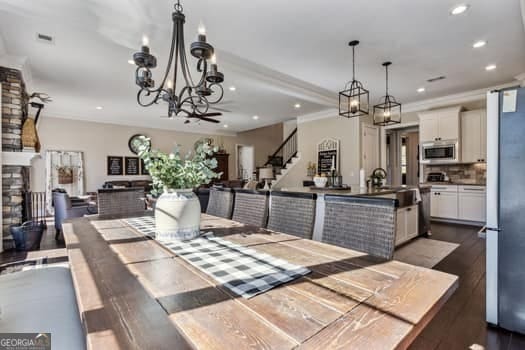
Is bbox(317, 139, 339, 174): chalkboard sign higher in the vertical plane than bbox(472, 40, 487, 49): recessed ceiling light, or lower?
lower

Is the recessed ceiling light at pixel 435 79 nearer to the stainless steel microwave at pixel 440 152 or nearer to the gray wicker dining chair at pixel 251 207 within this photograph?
the stainless steel microwave at pixel 440 152

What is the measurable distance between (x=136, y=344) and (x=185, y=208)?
1002mm

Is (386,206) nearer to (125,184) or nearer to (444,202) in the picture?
(444,202)

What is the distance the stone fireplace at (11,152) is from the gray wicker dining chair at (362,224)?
455cm

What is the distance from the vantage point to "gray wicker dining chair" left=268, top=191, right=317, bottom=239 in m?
1.92

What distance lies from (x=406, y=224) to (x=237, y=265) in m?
3.66

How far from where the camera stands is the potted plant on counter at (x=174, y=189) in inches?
61.4

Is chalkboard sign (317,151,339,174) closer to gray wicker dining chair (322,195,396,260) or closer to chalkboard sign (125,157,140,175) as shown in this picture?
gray wicker dining chair (322,195,396,260)

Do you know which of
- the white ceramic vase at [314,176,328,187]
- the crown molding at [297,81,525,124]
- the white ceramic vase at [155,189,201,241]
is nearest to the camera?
the white ceramic vase at [155,189,201,241]

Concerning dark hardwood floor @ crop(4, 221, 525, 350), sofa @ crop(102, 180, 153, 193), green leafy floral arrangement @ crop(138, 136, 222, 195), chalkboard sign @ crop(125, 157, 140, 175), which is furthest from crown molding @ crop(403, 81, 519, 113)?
chalkboard sign @ crop(125, 157, 140, 175)

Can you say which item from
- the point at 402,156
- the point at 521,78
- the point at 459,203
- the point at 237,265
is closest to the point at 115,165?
the point at 237,265

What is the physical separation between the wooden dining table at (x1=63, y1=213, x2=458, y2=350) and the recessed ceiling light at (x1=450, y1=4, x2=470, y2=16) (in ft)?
10.1

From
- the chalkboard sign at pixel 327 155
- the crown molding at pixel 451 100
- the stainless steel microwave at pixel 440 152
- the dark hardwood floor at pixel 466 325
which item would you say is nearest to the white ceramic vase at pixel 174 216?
the dark hardwood floor at pixel 466 325

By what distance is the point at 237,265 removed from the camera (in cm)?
114
